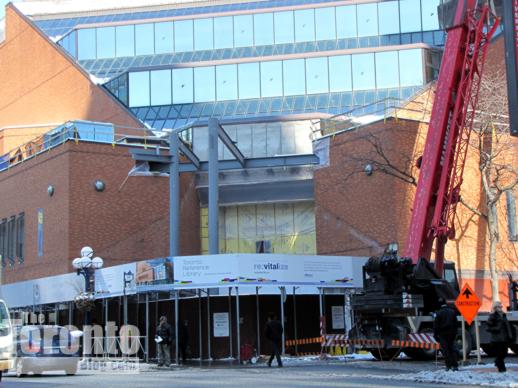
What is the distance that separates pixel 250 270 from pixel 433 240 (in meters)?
6.04

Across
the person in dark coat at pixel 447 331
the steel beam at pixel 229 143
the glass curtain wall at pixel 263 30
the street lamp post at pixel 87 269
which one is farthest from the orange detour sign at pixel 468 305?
the glass curtain wall at pixel 263 30

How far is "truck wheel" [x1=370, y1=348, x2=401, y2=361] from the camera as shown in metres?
26.6

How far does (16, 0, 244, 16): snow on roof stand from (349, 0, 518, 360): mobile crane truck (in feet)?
134

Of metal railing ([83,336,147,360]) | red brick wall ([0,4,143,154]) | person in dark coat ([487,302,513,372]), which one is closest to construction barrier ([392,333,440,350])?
person in dark coat ([487,302,513,372])

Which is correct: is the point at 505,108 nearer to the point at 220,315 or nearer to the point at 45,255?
the point at 220,315

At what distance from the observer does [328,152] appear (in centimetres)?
4047

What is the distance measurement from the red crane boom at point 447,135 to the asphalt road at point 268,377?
13.0ft

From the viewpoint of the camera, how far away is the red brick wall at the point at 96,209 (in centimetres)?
4194

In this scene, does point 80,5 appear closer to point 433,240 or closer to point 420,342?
point 433,240

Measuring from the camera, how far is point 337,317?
111 feet

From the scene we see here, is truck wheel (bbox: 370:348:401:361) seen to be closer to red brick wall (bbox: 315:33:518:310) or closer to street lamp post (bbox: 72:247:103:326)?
red brick wall (bbox: 315:33:518:310)

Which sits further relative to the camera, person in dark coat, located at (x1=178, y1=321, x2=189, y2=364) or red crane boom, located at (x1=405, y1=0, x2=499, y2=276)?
person in dark coat, located at (x1=178, y1=321, x2=189, y2=364)

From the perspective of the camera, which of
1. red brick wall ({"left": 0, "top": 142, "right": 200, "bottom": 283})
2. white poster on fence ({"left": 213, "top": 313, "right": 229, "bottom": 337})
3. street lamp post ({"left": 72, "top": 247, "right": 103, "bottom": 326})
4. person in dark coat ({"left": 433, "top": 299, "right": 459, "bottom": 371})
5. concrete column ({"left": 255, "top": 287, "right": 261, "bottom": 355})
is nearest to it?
person in dark coat ({"left": 433, "top": 299, "right": 459, "bottom": 371})

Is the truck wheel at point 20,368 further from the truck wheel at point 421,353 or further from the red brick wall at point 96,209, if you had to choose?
the red brick wall at point 96,209
